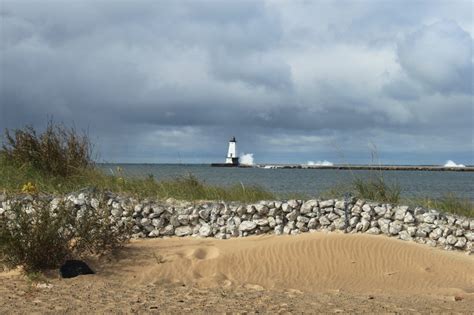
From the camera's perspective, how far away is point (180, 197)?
13.4m

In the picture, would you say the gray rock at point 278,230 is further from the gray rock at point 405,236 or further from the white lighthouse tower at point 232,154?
the white lighthouse tower at point 232,154

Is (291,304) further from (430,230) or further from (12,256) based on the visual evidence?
(430,230)

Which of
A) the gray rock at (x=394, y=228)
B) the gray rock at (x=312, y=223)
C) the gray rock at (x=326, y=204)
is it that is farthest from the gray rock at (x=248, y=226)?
the gray rock at (x=394, y=228)

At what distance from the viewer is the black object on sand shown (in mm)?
8727

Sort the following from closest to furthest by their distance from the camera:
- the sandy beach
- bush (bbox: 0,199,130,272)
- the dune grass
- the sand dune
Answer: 1. the sandy beach
2. bush (bbox: 0,199,130,272)
3. the sand dune
4. the dune grass

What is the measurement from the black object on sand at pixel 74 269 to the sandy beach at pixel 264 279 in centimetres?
15

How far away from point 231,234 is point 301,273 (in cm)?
206

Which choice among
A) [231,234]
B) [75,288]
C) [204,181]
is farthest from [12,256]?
[204,181]

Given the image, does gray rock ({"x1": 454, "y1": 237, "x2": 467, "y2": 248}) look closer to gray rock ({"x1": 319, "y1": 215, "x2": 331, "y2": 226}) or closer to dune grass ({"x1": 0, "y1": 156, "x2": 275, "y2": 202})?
gray rock ({"x1": 319, "y1": 215, "x2": 331, "y2": 226})

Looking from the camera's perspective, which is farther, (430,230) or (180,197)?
(180,197)

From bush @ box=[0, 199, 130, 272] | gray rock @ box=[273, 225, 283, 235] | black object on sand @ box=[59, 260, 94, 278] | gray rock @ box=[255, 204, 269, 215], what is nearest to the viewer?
black object on sand @ box=[59, 260, 94, 278]

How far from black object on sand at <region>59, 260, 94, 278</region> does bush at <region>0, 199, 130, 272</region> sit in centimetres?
31

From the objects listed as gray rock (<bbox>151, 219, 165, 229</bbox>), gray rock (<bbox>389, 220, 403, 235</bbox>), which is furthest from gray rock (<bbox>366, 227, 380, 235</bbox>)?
gray rock (<bbox>151, 219, 165, 229</bbox>)

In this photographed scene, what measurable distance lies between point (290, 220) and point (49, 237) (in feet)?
15.5
